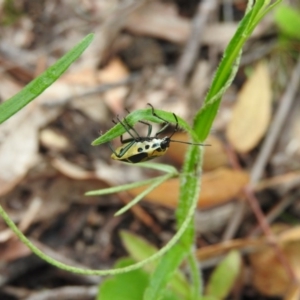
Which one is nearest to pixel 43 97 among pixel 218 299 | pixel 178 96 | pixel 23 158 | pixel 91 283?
pixel 23 158

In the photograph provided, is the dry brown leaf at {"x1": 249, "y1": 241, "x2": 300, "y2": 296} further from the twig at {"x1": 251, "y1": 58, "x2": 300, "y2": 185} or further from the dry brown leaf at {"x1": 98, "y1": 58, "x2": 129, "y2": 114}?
the dry brown leaf at {"x1": 98, "y1": 58, "x2": 129, "y2": 114}

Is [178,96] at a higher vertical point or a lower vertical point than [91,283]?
higher

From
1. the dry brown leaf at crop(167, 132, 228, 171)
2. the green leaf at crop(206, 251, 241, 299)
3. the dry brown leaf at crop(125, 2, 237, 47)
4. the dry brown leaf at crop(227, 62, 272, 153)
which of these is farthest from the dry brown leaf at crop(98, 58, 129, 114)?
the green leaf at crop(206, 251, 241, 299)

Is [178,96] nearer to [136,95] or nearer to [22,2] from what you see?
[136,95]

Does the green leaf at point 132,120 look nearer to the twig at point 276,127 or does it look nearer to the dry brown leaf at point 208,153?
the dry brown leaf at point 208,153

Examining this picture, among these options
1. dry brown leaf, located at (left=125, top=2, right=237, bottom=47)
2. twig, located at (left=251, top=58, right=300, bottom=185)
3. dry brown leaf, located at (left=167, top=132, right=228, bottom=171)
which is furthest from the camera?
dry brown leaf, located at (left=125, top=2, right=237, bottom=47)
